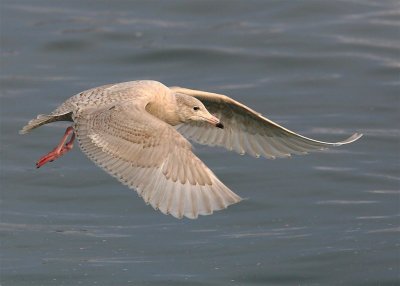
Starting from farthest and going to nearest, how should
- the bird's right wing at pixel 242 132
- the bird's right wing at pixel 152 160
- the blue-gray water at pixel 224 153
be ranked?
the blue-gray water at pixel 224 153 → the bird's right wing at pixel 242 132 → the bird's right wing at pixel 152 160

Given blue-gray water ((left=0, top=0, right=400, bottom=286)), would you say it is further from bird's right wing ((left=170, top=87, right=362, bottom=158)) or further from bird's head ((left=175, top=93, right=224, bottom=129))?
bird's head ((left=175, top=93, right=224, bottom=129))

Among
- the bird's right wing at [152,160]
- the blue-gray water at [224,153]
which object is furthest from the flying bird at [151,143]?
the blue-gray water at [224,153]

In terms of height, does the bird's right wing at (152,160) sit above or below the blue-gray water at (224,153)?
above

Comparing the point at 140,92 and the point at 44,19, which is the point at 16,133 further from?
the point at 140,92

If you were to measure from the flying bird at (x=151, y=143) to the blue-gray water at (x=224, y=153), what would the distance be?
1.68 m

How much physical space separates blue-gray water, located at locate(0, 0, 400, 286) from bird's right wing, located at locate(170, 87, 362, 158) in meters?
1.21

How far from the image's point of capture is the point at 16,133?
1423cm

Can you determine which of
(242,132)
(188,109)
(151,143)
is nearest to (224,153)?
(242,132)

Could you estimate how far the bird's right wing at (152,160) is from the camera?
26.1ft

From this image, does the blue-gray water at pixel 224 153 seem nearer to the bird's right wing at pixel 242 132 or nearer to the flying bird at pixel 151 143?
the bird's right wing at pixel 242 132

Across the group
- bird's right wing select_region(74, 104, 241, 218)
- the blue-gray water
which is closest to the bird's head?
bird's right wing select_region(74, 104, 241, 218)

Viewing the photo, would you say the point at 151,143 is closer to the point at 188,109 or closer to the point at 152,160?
the point at 152,160

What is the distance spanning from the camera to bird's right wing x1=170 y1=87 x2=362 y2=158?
9.91 m

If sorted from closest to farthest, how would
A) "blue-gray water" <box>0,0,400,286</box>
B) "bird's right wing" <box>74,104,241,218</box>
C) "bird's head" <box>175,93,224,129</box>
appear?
"bird's right wing" <box>74,104,241,218</box>
"bird's head" <box>175,93,224,129</box>
"blue-gray water" <box>0,0,400,286</box>
